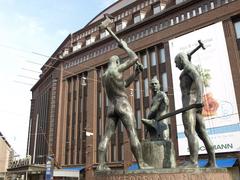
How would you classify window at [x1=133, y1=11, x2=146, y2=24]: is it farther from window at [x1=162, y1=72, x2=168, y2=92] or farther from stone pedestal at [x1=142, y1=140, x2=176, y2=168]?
stone pedestal at [x1=142, y1=140, x2=176, y2=168]

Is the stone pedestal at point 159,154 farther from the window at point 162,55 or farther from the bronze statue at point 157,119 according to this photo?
the window at point 162,55

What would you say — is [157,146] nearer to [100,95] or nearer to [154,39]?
[154,39]

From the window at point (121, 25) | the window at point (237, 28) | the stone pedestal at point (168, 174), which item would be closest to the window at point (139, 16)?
the window at point (121, 25)

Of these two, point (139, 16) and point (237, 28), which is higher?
point (139, 16)

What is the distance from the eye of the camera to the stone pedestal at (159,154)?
20.5 ft

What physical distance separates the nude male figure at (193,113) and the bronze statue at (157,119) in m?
0.78

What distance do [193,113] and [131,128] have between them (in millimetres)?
1418

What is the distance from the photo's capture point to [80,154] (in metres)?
36.3

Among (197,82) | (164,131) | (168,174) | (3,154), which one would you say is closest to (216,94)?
(164,131)

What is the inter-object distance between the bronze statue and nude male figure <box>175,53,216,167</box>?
30.8 inches

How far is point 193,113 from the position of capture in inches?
245

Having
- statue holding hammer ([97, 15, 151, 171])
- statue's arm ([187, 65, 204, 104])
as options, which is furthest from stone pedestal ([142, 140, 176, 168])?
statue's arm ([187, 65, 204, 104])

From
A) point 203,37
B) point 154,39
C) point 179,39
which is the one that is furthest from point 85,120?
point 203,37

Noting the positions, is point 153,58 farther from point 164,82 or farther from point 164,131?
point 164,131
